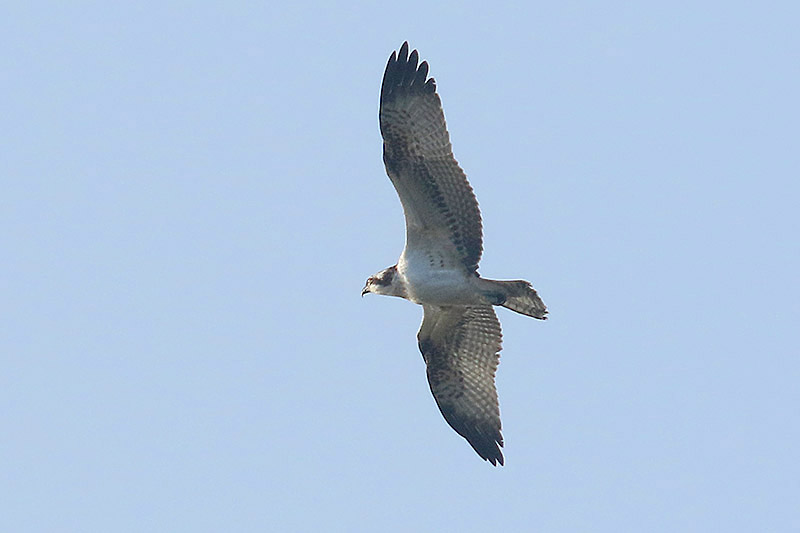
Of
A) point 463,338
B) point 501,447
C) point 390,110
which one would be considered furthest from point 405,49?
point 501,447

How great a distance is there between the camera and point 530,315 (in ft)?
41.9

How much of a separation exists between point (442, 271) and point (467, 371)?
1.55m

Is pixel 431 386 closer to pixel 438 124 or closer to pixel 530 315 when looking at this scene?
pixel 530 315

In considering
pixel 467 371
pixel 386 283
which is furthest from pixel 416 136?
pixel 467 371

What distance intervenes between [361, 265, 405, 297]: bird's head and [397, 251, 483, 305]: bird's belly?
94 mm

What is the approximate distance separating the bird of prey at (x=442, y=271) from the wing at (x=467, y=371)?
0.01 meters

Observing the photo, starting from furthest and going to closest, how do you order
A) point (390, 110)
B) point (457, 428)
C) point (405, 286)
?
point (457, 428)
point (405, 286)
point (390, 110)

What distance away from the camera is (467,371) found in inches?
542

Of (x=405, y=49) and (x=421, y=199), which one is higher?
(x=405, y=49)

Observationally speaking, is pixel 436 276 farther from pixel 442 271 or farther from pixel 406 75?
pixel 406 75

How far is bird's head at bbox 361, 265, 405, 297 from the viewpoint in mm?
12883

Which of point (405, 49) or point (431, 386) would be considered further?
point (431, 386)

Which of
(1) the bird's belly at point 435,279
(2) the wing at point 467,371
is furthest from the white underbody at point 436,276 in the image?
(2) the wing at point 467,371

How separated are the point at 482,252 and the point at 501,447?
2.30 meters
